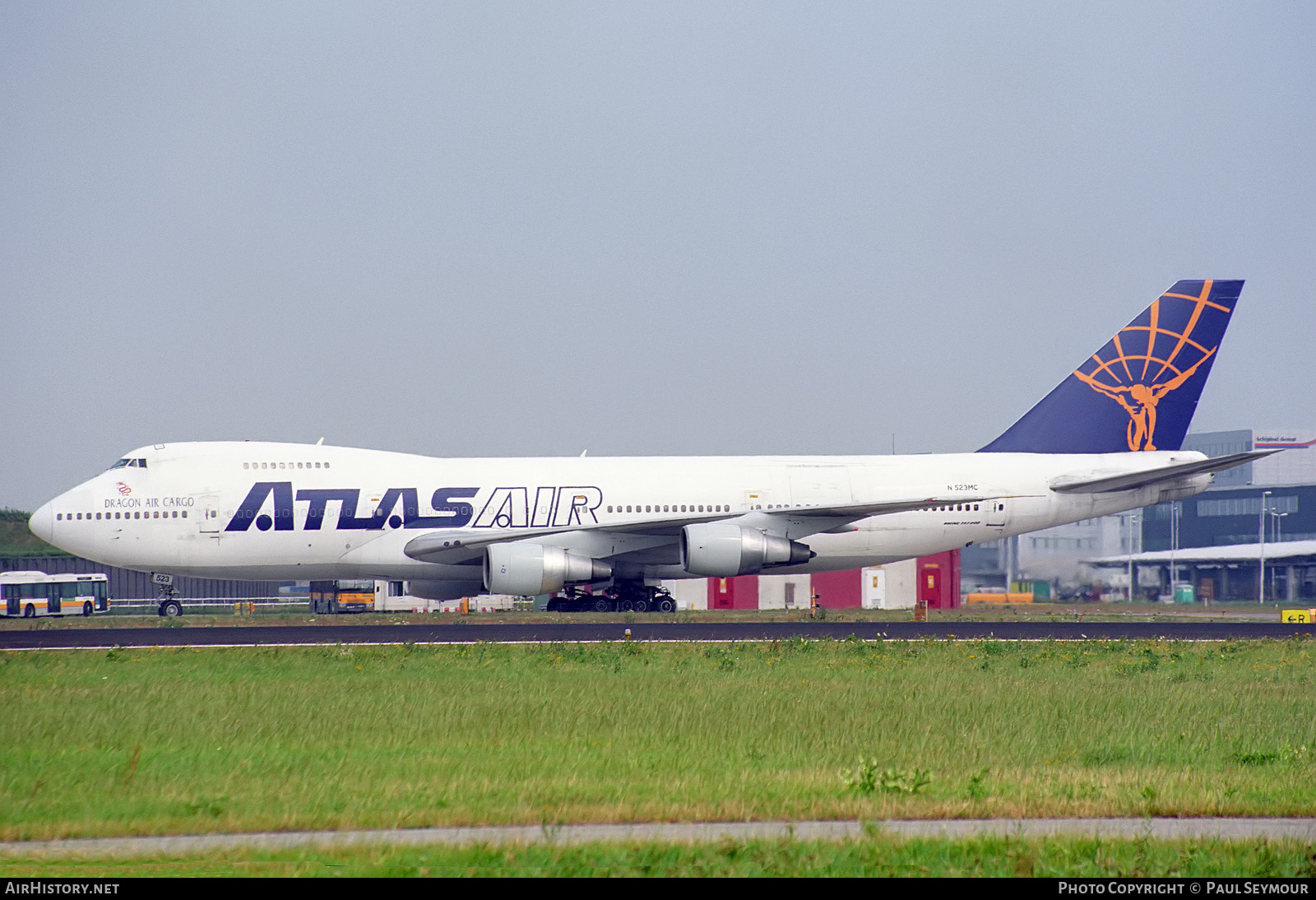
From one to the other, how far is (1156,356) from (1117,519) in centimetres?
6197

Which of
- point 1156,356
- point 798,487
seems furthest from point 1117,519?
point 798,487

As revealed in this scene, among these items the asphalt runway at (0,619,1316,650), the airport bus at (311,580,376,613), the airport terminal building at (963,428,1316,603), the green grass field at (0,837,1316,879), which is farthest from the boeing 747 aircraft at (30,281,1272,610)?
the green grass field at (0,837,1316,879)

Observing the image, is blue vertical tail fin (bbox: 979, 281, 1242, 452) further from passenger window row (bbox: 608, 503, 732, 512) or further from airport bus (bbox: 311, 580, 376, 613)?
airport bus (bbox: 311, 580, 376, 613)

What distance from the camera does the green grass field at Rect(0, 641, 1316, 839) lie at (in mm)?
9156

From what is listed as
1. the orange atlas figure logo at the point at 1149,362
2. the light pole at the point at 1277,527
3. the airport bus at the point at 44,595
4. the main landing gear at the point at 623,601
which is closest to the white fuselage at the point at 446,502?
the main landing gear at the point at 623,601

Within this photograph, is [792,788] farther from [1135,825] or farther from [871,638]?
[871,638]

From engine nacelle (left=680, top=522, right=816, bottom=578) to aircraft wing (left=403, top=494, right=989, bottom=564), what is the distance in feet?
2.01

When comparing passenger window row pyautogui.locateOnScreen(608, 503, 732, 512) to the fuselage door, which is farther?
passenger window row pyautogui.locateOnScreen(608, 503, 732, 512)

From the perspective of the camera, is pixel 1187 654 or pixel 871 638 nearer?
pixel 1187 654

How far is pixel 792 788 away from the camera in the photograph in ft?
32.1

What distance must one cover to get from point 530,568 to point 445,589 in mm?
4590

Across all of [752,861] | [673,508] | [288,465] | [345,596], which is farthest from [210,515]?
[752,861]

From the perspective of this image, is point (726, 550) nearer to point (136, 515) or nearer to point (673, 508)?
point (673, 508)

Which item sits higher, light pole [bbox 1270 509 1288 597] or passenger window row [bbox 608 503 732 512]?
passenger window row [bbox 608 503 732 512]
